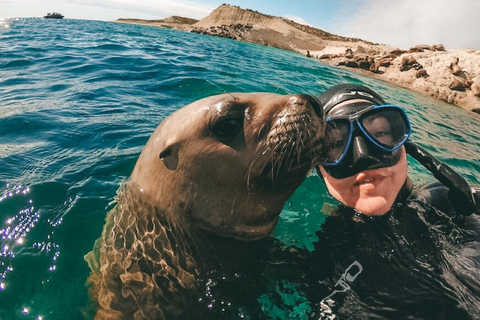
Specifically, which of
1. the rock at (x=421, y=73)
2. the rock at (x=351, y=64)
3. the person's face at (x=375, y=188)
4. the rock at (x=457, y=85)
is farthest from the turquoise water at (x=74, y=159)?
the rock at (x=351, y=64)

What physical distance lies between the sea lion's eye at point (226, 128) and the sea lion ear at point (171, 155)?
11.0 inches

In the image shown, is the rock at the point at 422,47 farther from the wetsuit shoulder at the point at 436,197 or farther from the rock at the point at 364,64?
the wetsuit shoulder at the point at 436,197

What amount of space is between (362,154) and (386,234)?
2.09 feet

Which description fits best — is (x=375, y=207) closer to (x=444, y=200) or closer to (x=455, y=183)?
(x=455, y=183)

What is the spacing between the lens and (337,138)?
105 inches

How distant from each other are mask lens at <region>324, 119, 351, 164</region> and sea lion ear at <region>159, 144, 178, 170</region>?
114 centimetres

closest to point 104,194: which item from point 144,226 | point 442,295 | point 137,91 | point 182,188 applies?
point 144,226

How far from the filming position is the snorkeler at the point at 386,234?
2166 millimetres

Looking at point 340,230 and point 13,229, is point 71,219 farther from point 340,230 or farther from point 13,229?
point 340,230

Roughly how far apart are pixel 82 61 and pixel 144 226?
10613mm

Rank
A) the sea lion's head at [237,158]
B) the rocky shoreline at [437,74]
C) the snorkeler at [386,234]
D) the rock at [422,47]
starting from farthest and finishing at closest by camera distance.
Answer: the rock at [422,47], the rocky shoreline at [437,74], the snorkeler at [386,234], the sea lion's head at [237,158]

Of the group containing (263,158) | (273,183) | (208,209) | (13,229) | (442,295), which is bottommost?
(13,229)

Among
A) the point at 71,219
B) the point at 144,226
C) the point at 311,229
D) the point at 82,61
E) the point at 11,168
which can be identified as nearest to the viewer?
the point at 144,226

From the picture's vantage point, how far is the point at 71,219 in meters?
3.02
